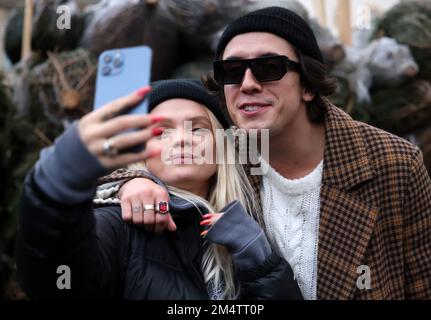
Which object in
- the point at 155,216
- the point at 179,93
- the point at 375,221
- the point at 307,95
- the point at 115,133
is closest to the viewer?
the point at 115,133

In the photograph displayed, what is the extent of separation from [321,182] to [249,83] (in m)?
0.42

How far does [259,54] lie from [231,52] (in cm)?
10

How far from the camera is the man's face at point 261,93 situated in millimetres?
1830

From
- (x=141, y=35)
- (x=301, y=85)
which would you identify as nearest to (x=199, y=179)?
(x=301, y=85)

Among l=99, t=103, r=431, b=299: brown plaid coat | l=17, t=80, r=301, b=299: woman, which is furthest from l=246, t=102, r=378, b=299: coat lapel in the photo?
l=17, t=80, r=301, b=299: woman

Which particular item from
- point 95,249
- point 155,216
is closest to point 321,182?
point 155,216

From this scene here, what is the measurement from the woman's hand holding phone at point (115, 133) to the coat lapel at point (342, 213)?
922 mm

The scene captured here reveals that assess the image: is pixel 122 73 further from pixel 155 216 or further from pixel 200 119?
pixel 200 119

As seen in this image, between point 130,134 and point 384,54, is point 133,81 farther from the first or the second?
point 384,54

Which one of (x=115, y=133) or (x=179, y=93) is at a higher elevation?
(x=179, y=93)

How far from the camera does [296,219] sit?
1.92m

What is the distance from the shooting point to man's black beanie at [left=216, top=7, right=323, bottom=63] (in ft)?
6.20

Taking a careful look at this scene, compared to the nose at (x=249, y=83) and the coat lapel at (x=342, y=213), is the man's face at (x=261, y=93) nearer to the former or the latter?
the nose at (x=249, y=83)

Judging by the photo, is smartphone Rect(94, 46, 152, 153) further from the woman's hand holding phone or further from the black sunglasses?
the black sunglasses
